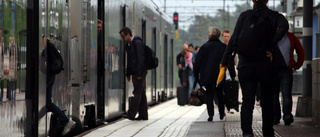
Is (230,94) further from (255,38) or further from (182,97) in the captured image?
(182,97)

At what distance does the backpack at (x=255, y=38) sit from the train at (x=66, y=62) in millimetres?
2179

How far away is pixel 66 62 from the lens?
8.62 m

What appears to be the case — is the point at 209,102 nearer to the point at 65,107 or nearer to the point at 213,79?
the point at 213,79

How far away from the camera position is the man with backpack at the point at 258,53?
24.1 ft

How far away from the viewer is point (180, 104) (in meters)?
18.7

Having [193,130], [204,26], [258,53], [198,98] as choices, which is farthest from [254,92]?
[204,26]

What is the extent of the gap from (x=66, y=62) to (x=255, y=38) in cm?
257

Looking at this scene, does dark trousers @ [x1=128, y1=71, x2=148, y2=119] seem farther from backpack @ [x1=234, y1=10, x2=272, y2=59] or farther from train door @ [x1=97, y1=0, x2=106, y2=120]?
backpack @ [x1=234, y1=10, x2=272, y2=59]

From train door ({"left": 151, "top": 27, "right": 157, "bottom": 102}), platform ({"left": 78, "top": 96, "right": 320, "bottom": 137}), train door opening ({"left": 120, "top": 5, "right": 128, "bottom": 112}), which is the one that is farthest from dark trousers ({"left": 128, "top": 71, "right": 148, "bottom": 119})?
train door ({"left": 151, "top": 27, "right": 157, "bottom": 102})

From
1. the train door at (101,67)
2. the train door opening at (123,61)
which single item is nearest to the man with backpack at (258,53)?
the train door at (101,67)

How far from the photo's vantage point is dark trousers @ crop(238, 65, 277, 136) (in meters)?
7.38

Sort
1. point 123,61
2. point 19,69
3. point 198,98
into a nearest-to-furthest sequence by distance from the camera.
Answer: point 19,69, point 123,61, point 198,98

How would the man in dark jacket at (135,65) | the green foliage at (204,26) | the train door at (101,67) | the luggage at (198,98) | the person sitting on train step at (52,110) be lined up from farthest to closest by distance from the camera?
the green foliage at (204,26) < the luggage at (198,98) < the man in dark jacket at (135,65) < the train door at (101,67) < the person sitting on train step at (52,110)

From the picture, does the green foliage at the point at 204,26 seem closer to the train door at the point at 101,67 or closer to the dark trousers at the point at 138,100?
the dark trousers at the point at 138,100
